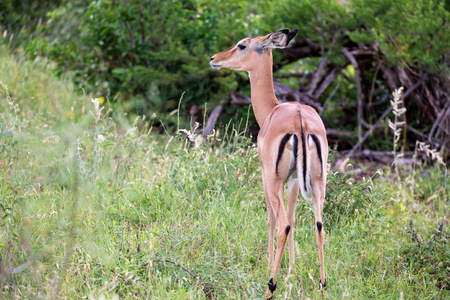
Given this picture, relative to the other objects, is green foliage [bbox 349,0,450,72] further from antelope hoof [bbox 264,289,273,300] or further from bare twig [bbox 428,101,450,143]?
antelope hoof [bbox 264,289,273,300]

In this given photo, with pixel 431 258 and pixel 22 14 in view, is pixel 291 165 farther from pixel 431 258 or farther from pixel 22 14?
pixel 22 14

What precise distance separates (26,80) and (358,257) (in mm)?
5406

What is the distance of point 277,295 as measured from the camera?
3.25 metres

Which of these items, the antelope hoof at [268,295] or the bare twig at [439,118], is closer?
the antelope hoof at [268,295]

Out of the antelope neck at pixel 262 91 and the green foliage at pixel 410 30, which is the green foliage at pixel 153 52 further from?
the antelope neck at pixel 262 91

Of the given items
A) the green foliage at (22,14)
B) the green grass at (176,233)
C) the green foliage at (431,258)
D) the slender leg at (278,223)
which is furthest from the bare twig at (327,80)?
the green foliage at (22,14)

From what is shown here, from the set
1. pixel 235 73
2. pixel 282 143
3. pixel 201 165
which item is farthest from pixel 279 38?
pixel 235 73

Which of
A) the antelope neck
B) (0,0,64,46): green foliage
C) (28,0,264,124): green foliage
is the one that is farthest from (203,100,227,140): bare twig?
(0,0,64,46): green foliage

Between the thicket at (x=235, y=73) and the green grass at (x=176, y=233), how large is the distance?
5.60 feet

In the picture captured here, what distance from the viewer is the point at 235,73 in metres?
6.50

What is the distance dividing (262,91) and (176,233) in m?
1.29

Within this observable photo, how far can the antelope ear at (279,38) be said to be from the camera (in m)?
3.95

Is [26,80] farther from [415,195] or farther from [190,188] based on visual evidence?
[415,195]

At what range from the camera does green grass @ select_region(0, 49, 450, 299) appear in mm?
3162
